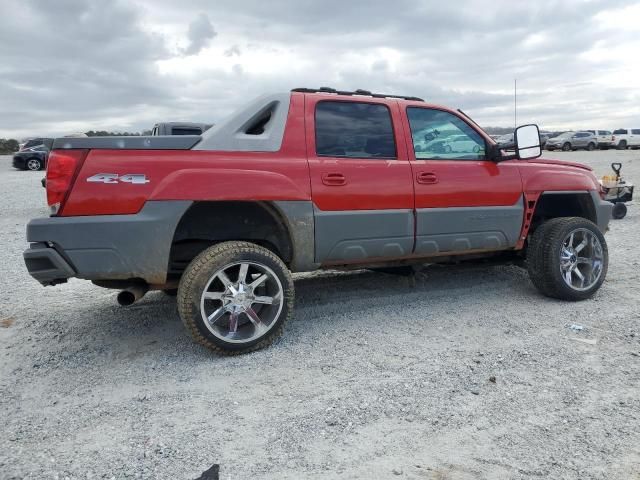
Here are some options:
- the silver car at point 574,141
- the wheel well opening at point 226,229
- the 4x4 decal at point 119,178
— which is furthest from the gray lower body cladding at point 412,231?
the silver car at point 574,141

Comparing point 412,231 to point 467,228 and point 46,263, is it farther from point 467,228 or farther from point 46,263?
point 46,263

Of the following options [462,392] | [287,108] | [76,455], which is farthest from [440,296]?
[76,455]

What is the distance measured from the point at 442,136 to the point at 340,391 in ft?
8.44

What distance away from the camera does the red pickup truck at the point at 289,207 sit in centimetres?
345

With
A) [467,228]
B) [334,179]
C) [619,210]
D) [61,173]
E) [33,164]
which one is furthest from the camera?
[33,164]

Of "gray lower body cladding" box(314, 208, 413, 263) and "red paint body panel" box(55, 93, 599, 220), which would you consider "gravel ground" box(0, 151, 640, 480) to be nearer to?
"gray lower body cladding" box(314, 208, 413, 263)

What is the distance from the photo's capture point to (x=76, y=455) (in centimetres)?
258

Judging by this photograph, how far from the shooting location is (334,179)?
4059 mm

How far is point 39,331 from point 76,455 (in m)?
2.09

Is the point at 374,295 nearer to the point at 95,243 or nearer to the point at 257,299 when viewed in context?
the point at 257,299

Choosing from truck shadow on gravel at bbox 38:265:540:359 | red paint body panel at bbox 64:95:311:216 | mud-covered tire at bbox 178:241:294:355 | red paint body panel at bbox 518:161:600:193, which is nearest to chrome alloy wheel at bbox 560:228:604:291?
truck shadow on gravel at bbox 38:265:540:359

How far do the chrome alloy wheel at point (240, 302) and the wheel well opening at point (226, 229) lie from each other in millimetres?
351

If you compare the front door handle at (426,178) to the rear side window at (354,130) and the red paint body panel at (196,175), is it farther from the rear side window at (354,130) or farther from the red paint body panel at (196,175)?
the red paint body panel at (196,175)

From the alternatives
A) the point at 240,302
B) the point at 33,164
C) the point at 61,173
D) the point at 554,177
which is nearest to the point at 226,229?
the point at 240,302
